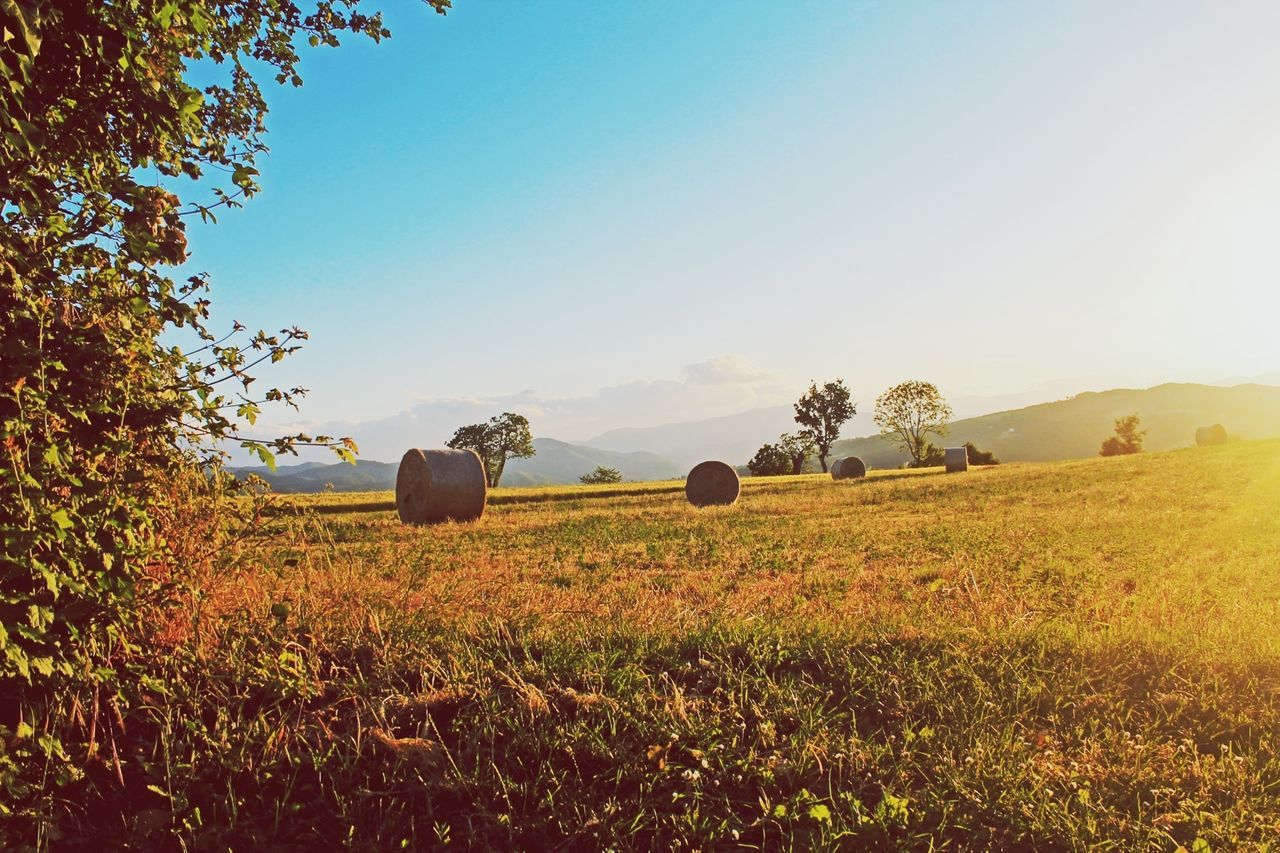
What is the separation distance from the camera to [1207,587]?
9867 mm

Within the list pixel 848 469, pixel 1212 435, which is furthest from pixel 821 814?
pixel 1212 435

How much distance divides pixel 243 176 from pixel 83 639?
10.2 ft

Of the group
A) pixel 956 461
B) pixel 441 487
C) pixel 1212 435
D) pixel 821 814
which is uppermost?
pixel 441 487

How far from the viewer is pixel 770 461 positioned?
105500 mm

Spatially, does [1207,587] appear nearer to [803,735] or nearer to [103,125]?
[803,735]

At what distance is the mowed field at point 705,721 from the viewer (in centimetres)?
396

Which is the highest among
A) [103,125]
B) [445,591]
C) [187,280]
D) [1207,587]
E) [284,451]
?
[103,125]

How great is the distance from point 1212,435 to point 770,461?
180ft

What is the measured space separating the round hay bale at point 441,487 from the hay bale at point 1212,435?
6108cm

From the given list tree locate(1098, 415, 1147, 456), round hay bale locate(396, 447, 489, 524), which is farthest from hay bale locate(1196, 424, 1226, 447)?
round hay bale locate(396, 447, 489, 524)

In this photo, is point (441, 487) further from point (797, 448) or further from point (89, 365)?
point (797, 448)

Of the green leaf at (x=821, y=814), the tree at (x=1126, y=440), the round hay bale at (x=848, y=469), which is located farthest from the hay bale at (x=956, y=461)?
the green leaf at (x=821, y=814)

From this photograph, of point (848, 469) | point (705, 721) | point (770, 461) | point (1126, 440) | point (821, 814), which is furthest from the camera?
point (770, 461)

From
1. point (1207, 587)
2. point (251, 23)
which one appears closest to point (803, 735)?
point (251, 23)
